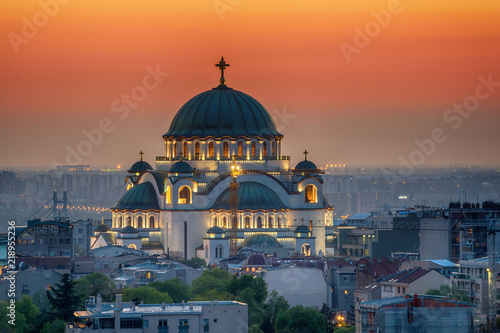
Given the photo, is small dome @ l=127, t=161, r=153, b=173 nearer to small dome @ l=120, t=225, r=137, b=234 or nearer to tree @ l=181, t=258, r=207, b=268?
small dome @ l=120, t=225, r=137, b=234

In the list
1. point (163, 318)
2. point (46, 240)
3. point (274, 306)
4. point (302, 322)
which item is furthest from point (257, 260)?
point (163, 318)

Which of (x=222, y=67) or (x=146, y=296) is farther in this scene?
(x=222, y=67)

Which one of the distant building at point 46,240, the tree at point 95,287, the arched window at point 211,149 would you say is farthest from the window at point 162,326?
the arched window at point 211,149

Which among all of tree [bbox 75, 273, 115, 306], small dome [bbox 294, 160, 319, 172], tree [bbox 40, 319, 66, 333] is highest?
small dome [bbox 294, 160, 319, 172]

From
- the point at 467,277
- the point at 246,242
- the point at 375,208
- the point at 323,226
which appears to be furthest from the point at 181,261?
the point at 375,208

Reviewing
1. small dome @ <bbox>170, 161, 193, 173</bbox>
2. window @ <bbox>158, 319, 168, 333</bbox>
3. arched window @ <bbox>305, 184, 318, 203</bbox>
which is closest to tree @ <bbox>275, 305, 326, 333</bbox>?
window @ <bbox>158, 319, 168, 333</bbox>

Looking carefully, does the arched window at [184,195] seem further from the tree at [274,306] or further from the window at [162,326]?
the window at [162,326]

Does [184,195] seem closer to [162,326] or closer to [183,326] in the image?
[183,326]
